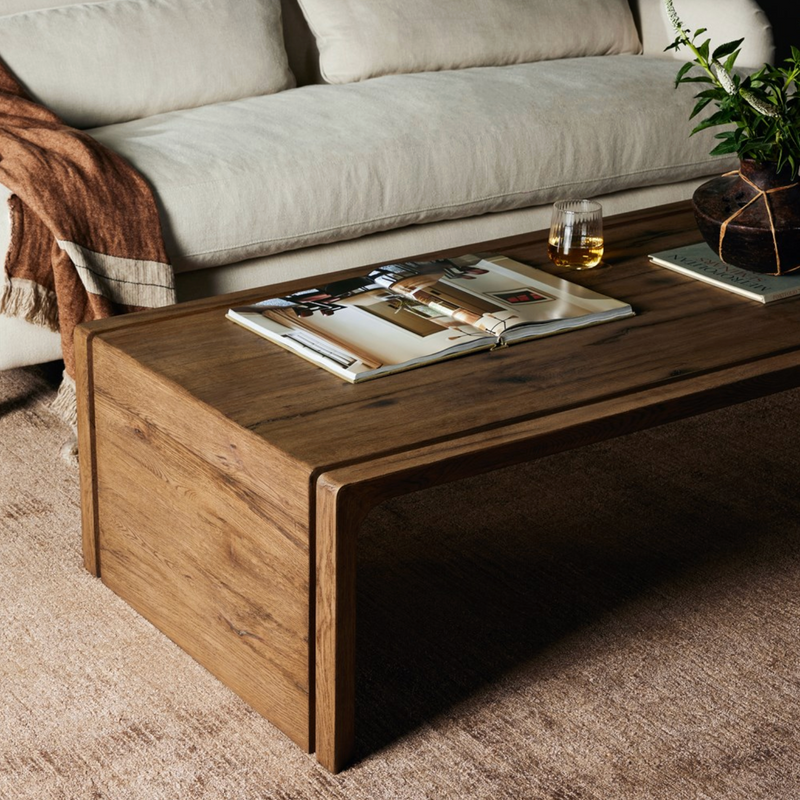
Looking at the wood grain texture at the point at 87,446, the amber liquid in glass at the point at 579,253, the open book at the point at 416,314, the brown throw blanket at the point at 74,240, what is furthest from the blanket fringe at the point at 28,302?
the amber liquid in glass at the point at 579,253

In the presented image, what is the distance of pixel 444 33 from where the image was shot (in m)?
2.87

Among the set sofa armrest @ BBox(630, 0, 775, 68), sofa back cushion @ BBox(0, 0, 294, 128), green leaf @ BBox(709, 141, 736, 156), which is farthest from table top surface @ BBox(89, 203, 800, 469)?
sofa armrest @ BBox(630, 0, 775, 68)

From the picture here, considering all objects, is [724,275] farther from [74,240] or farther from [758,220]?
[74,240]

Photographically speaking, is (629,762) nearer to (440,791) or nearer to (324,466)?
(440,791)

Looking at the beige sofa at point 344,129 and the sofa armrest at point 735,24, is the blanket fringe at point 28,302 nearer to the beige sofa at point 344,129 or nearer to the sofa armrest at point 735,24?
the beige sofa at point 344,129

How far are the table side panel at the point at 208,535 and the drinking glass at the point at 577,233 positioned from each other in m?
0.65

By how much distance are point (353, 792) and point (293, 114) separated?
1.56 m

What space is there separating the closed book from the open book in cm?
19

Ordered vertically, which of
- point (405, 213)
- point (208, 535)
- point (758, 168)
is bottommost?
point (208, 535)

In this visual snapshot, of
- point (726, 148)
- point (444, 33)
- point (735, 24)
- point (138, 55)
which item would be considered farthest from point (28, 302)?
point (735, 24)

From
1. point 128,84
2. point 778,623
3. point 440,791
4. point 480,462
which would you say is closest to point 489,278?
point 480,462

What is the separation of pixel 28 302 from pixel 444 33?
4.43 ft

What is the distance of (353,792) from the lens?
1233 millimetres

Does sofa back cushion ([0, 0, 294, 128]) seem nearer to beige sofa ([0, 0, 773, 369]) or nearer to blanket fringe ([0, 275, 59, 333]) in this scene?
beige sofa ([0, 0, 773, 369])
